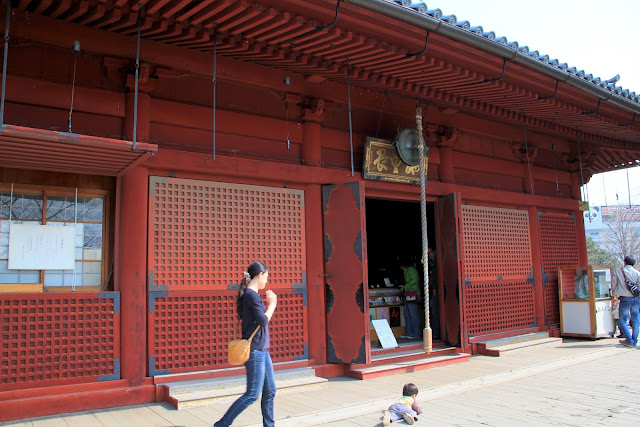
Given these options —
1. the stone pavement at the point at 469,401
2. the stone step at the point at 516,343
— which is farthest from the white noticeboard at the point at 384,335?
the stone step at the point at 516,343

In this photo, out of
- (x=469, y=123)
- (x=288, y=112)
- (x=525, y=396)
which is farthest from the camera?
(x=469, y=123)

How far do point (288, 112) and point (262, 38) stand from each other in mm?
1567

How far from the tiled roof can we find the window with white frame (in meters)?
3.70

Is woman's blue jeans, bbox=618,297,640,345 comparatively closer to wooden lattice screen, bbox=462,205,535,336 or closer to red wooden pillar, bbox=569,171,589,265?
wooden lattice screen, bbox=462,205,535,336

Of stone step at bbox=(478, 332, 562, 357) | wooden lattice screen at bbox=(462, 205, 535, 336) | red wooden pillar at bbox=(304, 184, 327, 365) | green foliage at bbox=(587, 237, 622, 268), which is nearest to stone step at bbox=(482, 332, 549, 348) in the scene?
stone step at bbox=(478, 332, 562, 357)

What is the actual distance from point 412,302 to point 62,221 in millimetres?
5790

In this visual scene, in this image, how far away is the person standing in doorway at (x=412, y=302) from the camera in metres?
8.88

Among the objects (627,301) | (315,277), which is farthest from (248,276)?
(627,301)

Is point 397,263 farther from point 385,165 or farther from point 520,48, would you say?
point 520,48

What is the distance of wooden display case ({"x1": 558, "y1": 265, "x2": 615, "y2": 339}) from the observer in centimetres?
→ 908

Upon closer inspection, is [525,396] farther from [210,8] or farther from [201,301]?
[210,8]

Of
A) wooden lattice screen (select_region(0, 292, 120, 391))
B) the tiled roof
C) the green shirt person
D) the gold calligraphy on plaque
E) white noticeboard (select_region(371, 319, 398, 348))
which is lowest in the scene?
white noticeboard (select_region(371, 319, 398, 348))

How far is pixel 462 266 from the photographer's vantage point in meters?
7.71

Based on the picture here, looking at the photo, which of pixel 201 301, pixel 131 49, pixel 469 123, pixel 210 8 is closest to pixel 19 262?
pixel 201 301
